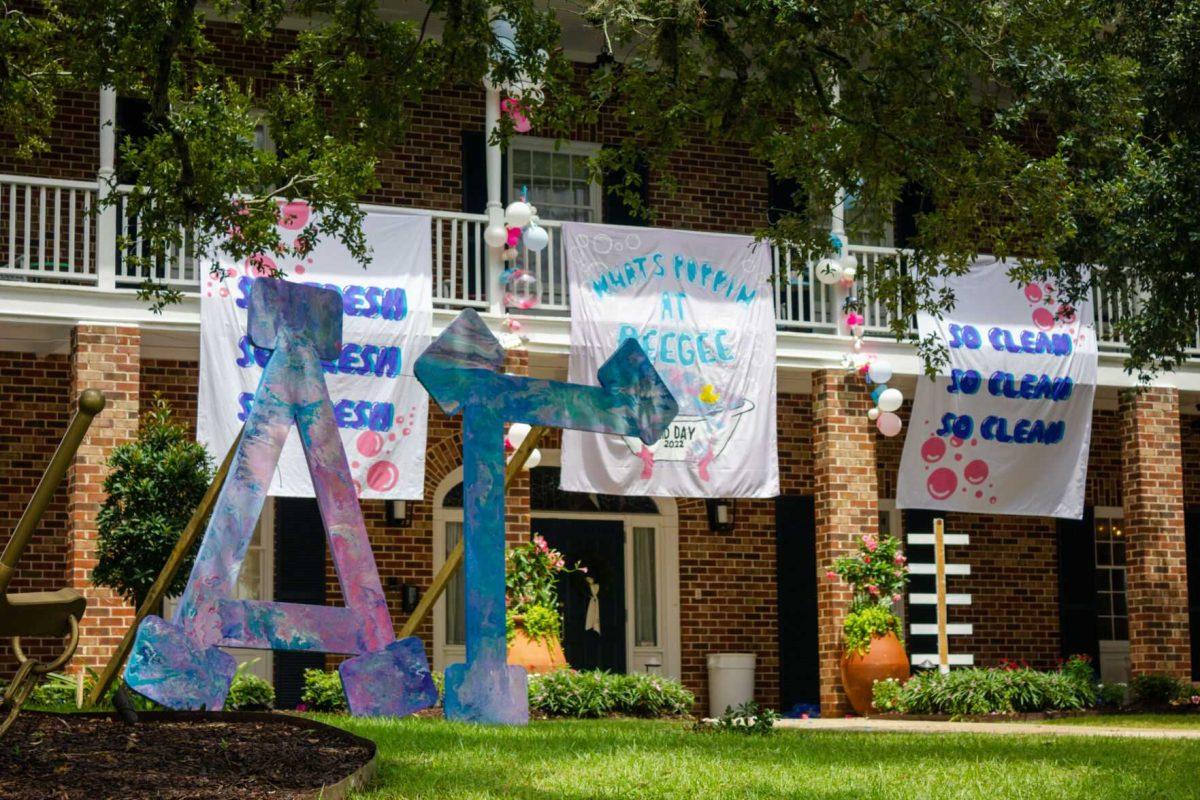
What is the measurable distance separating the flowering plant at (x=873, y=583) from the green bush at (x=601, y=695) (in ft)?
6.65

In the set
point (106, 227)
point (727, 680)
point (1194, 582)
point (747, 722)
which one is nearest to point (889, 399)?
point (727, 680)

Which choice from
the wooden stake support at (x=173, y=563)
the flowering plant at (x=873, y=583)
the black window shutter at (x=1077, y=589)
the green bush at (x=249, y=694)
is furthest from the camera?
the black window shutter at (x=1077, y=589)

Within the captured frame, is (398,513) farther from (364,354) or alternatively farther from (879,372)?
(879,372)

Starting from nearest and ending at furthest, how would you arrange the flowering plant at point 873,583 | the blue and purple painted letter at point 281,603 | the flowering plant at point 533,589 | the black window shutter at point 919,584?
1. the blue and purple painted letter at point 281,603
2. the flowering plant at point 533,589
3. the flowering plant at point 873,583
4. the black window shutter at point 919,584

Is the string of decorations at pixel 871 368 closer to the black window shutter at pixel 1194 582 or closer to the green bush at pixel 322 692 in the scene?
the black window shutter at pixel 1194 582

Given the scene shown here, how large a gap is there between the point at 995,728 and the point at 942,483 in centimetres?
422

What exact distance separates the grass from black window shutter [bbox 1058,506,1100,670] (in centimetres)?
316

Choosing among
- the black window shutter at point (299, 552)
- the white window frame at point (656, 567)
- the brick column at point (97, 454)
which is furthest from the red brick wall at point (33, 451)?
the white window frame at point (656, 567)

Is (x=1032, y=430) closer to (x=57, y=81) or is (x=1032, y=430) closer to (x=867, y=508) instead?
(x=867, y=508)

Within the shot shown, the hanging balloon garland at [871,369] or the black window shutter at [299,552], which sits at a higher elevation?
the hanging balloon garland at [871,369]

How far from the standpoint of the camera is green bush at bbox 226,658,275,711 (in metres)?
13.1

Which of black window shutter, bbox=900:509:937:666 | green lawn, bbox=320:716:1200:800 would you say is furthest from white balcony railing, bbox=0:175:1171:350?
green lawn, bbox=320:716:1200:800

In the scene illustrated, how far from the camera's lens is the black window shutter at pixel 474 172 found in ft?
53.7

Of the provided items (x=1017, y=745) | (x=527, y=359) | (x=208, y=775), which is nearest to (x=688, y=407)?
(x=527, y=359)
